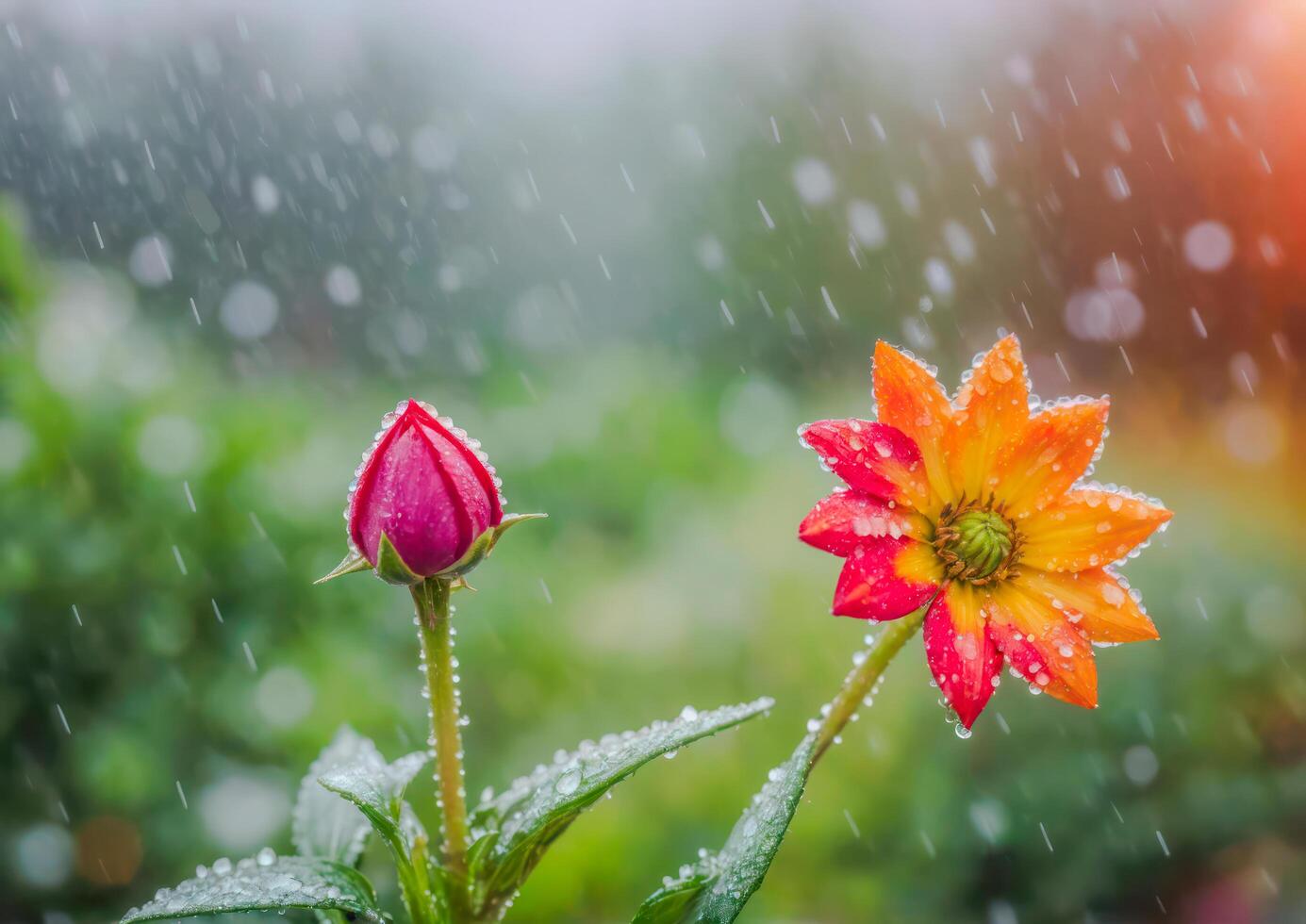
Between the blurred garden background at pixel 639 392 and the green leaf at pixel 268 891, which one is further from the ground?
the blurred garden background at pixel 639 392

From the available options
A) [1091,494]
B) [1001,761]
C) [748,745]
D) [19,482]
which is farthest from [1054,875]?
[19,482]

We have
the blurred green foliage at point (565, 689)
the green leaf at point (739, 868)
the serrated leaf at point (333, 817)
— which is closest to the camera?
the green leaf at point (739, 868)

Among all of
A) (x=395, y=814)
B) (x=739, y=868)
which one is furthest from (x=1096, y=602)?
(x=395, y=814)

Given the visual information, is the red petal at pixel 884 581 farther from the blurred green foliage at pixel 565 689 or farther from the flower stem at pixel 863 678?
the blurred green foliage at pixel 565 689

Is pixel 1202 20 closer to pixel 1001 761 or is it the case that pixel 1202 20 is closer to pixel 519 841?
pixel 1001 761

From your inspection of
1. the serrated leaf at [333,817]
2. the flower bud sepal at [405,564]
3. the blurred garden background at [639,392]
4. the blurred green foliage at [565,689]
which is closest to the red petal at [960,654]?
the flower bud sepal at [405,564]

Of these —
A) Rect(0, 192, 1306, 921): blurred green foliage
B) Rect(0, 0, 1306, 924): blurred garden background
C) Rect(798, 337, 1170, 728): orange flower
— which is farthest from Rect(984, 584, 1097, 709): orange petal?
Rect(0, 192, 1306, 921): blurred green foliage
